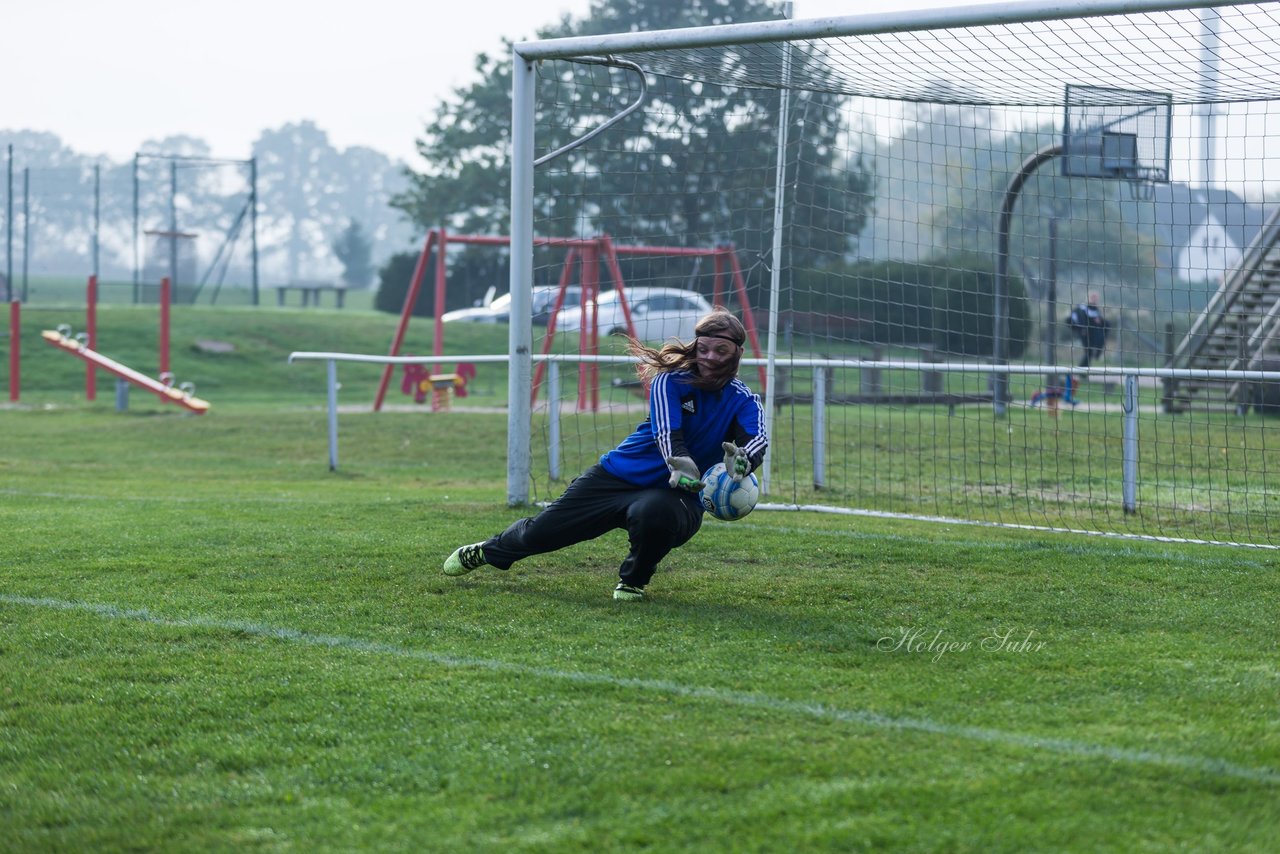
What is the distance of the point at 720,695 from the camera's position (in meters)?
4.29

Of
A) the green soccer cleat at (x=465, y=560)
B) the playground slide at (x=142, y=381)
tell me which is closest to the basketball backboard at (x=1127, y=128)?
the green soccer cleat at (x=465, y=560)

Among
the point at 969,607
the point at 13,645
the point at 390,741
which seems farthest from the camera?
the point at 969,607

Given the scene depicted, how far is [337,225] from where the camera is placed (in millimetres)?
129875

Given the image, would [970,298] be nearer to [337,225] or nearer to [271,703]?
[271,703]

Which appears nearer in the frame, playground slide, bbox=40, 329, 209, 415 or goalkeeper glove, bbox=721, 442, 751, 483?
goalkeeper glove, bbox=721, 442, 751, 483

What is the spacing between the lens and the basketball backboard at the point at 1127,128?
9023 millimetres

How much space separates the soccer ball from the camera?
5.72 m

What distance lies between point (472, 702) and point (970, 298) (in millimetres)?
19147

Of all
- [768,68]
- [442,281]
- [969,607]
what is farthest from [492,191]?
[969,607]

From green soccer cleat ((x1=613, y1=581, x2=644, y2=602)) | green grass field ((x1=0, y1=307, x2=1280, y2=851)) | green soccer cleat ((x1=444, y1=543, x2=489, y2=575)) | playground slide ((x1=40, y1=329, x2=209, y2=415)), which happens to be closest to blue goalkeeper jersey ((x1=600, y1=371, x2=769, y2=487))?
green soccer cleat ((x1=613, y1=581, x2=644, y2=602))

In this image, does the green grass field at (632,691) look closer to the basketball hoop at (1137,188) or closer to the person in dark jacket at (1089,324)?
the basketball hoop at (1137,188)

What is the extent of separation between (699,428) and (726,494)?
1.44ft

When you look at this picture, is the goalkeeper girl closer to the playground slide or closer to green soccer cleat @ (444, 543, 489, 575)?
green soccer cleat @ (444, 543, 489, 575)

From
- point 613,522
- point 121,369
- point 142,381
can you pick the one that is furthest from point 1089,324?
point 121,369
